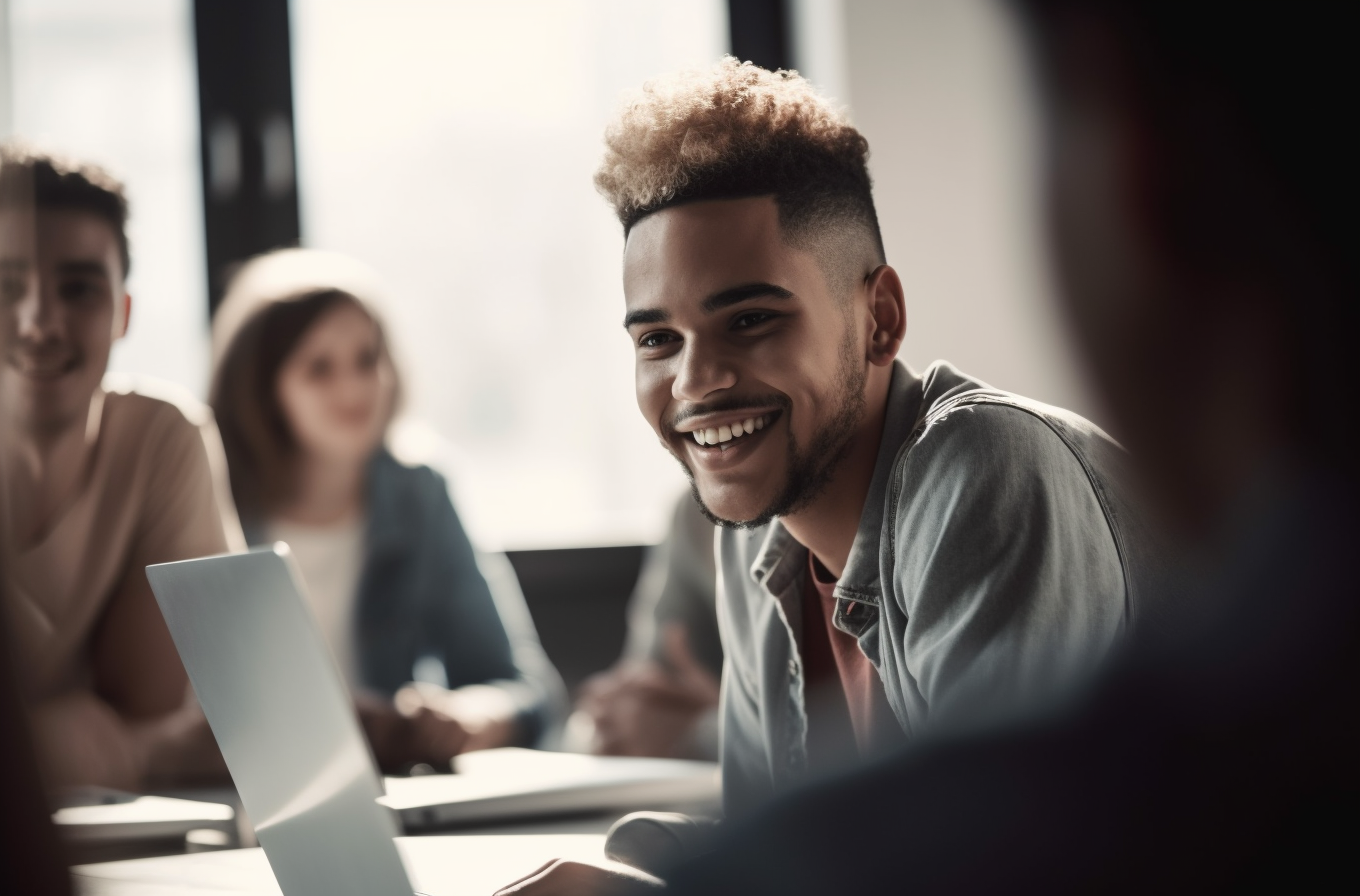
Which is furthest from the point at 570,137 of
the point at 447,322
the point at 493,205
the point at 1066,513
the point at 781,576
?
the point at 1066,513

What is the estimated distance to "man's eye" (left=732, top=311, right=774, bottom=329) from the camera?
826mm

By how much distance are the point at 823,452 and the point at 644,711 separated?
87 centimetres

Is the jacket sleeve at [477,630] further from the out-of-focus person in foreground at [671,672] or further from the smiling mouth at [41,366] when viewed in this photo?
the smiling mouth at [41,366]

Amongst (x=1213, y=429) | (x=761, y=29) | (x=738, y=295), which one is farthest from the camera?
(x=761, y=29)

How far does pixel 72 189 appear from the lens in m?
1.06

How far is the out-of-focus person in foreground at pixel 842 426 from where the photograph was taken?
0.70 metres

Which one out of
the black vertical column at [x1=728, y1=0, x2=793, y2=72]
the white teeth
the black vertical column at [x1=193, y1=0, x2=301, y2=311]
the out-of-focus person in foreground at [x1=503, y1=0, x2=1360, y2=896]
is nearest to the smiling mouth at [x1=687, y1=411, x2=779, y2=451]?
the white teeth

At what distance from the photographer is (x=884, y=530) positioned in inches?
32.9

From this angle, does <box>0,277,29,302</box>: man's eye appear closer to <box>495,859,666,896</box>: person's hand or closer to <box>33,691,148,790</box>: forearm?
<box>33,691,148,790</box>: forearm

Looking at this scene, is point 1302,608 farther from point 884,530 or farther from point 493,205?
point 493,205

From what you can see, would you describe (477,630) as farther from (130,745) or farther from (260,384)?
(130,745)

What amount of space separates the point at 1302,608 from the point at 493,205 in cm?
240

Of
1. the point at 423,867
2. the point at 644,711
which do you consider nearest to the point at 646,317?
the point at 423,867

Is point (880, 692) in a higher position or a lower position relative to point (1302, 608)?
lower
